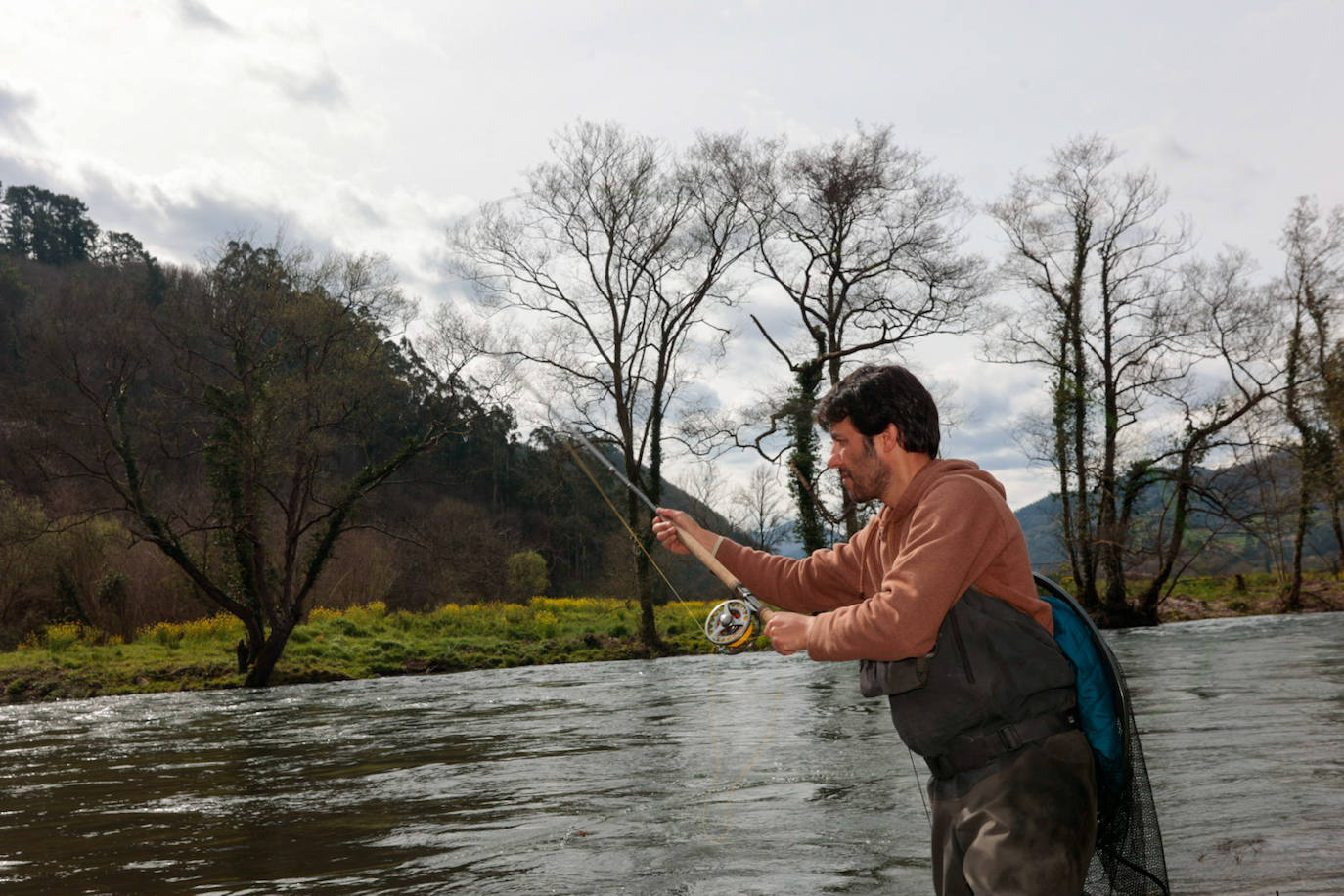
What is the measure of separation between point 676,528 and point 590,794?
5.26 m

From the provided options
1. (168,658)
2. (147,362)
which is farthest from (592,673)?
(147,362)

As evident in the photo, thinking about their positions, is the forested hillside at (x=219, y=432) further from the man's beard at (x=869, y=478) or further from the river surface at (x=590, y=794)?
the man's beard at (x=869, y=478)

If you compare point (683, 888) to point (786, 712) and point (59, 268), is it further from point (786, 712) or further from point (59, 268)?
point (59, 268)

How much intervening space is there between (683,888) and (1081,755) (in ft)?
11.1

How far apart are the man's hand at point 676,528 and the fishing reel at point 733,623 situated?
0.72 ft

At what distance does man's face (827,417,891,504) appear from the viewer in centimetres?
296

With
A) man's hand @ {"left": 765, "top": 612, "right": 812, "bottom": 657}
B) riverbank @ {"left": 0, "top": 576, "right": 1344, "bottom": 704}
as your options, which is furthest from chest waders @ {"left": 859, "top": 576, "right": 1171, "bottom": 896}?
riverbank @ {"left": 0, "top": 576, "right": 1344, "bottom": 704}

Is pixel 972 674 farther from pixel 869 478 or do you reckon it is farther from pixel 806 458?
pixel 806 458

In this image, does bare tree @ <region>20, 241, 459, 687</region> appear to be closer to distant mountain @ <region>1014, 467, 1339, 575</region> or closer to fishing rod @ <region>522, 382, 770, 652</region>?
distant mountain @ <region>1014, 467, 1339, 575</region>

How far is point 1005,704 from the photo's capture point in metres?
2.70

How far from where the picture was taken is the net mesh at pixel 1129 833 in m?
2.83

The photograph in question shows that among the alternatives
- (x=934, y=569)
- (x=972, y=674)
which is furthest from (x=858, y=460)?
(x=972, y=674)

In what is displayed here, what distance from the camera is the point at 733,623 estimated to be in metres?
3.72

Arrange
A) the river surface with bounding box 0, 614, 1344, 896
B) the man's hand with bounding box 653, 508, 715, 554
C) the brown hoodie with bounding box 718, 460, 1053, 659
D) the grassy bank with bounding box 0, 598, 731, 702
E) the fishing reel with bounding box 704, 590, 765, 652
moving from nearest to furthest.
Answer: the brown hoodie with bounding box 718, 460, 1053, 659
the fishing reel with bounding box 704, 590, 765, 652
the man's hand with bounding box 653, 508, 715, 554
the river surface with bounding box 0, 614, 1344, 896
the grassy bank with bounding box 0, 598, 731, 702
